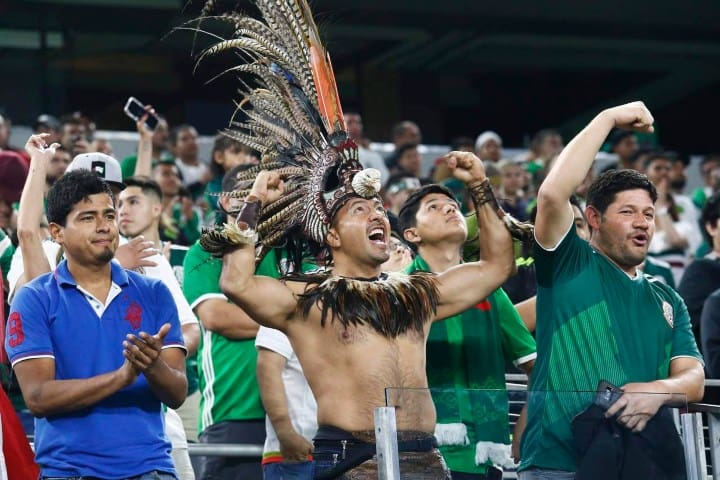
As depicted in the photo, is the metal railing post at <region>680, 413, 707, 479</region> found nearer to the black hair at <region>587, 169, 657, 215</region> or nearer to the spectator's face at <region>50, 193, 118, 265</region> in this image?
the black hair at <region>587, 169, 657, 215</region>

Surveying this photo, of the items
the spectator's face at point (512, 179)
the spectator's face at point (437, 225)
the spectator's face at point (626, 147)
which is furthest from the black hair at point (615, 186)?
the spectator's face at point (626, 147)

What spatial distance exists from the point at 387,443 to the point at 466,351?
1661 millimetres

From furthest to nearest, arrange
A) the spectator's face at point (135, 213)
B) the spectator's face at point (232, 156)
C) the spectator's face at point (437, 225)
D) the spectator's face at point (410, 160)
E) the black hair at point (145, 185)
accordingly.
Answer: the spectator's face at point (410, 160) → the spectator's face at point (232, 156) → the black hair at point (145, 185) → the spectator's face at point (135, 213) → the spectator's face at point (437, 225)

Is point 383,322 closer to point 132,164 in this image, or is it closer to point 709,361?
point 709,361

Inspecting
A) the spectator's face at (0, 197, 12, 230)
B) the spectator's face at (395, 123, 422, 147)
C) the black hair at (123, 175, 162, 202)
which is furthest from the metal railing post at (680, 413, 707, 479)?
the spectator's face at (395, 123, 422, 147)

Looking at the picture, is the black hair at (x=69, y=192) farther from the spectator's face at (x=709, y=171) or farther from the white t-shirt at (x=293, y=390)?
the spectator's face at (x=709, y=171)

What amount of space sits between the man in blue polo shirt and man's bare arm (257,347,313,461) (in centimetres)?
88

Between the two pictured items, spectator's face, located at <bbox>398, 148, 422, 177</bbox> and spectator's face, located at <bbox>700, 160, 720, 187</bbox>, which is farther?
spectator's face, located at <bbox>700, 160, 720, 187</bbox>

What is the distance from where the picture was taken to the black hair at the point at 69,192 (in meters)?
5.46

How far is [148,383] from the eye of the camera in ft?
17.1

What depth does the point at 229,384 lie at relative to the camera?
22.1 feet

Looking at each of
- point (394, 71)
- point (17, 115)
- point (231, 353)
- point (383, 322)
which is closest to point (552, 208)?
point (383, 322)

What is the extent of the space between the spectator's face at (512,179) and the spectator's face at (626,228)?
587cm

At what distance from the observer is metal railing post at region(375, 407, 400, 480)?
14.8 feet
